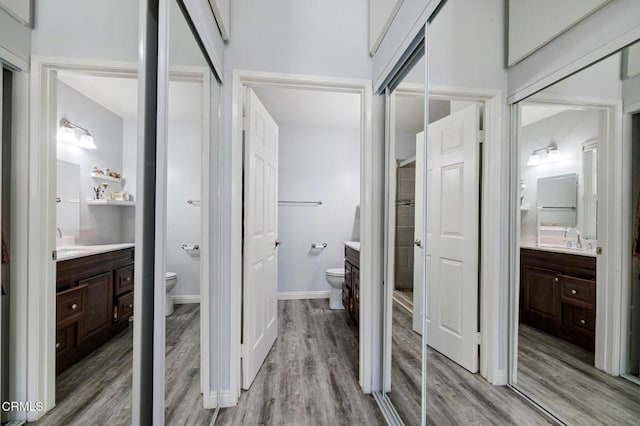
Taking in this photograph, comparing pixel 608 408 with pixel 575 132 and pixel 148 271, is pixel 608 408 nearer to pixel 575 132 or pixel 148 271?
pixel 575 132

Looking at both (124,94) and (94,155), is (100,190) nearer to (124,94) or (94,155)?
(94,155)

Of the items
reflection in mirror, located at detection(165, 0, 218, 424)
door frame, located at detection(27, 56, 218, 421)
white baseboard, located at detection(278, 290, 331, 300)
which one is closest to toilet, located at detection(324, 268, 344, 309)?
white baseboard, located at detection(278, 290, 331, 300)

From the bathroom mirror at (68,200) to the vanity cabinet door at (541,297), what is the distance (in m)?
0.97

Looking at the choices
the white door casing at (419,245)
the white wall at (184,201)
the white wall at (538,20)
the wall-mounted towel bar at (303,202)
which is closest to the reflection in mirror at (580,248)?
the white wall at (538,20)

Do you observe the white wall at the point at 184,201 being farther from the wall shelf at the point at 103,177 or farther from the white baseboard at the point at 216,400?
the white baseboard at the point at 216,400

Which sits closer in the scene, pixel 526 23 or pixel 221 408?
pixel 526 23

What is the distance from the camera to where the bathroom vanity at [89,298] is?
1.62 feet

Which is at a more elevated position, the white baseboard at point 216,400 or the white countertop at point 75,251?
the white countertop at point 75,251

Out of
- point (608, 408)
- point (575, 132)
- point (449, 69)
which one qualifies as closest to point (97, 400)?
point (608, 408)

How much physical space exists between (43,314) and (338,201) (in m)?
3.83

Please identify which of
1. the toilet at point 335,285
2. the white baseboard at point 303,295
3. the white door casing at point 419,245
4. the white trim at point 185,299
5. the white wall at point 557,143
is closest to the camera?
the white wall at point 557,143

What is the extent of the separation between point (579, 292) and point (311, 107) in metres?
3.20

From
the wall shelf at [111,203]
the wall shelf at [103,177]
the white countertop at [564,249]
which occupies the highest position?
the wall shelf at [103,177]

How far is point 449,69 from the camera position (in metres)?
1.13
